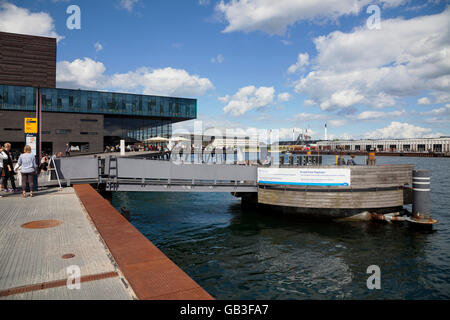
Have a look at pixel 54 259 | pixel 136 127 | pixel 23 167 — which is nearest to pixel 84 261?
pixel 54 259

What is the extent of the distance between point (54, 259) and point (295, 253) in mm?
8651

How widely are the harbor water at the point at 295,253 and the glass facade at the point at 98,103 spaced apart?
46.9 meters

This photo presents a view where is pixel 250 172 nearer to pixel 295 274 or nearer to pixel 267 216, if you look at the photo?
pixel 267 216

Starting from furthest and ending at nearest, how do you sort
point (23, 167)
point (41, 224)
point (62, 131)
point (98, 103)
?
point (98, 103)
point (62, 131)
point (23, 167)
point (41, 224)

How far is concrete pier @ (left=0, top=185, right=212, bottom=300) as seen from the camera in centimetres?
353

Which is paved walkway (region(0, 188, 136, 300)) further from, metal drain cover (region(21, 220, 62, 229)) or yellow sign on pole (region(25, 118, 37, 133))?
yellow sign on pole (region(25, 118, 37, 133))

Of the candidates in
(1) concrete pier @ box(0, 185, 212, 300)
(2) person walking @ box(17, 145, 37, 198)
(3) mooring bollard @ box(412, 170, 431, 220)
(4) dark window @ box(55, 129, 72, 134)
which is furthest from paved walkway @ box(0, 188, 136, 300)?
(4) dark window @ box(55, 129, 72, 134)

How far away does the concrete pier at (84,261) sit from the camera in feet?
11.6

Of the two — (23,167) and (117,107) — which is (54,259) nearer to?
(23,167)

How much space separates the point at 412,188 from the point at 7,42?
149 meters

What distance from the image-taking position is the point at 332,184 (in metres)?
15.2

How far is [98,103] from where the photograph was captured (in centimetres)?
5900

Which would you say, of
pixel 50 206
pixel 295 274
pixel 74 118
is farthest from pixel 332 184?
pixel 74 118

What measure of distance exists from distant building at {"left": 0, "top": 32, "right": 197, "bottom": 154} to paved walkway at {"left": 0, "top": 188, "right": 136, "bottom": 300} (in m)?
47.2
